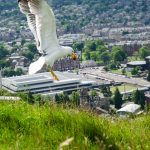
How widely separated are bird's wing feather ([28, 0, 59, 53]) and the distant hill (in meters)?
66.3

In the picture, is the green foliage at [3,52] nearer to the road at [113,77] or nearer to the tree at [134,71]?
the road at [113,77]

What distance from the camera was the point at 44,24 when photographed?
5.79m

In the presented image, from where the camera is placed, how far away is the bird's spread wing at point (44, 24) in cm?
565

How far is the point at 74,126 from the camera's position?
12.3 feet

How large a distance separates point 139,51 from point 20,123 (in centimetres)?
4982

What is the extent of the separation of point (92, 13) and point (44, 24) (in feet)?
259

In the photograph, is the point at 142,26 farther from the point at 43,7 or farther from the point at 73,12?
the point at 43,7

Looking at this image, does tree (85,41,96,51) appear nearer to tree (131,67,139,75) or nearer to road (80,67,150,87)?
road (80,67,150,87)

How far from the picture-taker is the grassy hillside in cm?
355

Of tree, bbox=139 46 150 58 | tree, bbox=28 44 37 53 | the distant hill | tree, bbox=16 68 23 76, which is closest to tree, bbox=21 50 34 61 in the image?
tree, bbox=28 44 37 53

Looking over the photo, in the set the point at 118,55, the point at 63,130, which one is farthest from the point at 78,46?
the point at 63,130

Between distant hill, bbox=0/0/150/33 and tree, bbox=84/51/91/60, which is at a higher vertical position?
distant hill, bbox=0/0/150/33

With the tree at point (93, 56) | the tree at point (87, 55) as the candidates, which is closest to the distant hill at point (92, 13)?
the tree at point (87, 55)

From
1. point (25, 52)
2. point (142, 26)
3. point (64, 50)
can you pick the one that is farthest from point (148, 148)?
point (142, 26)
